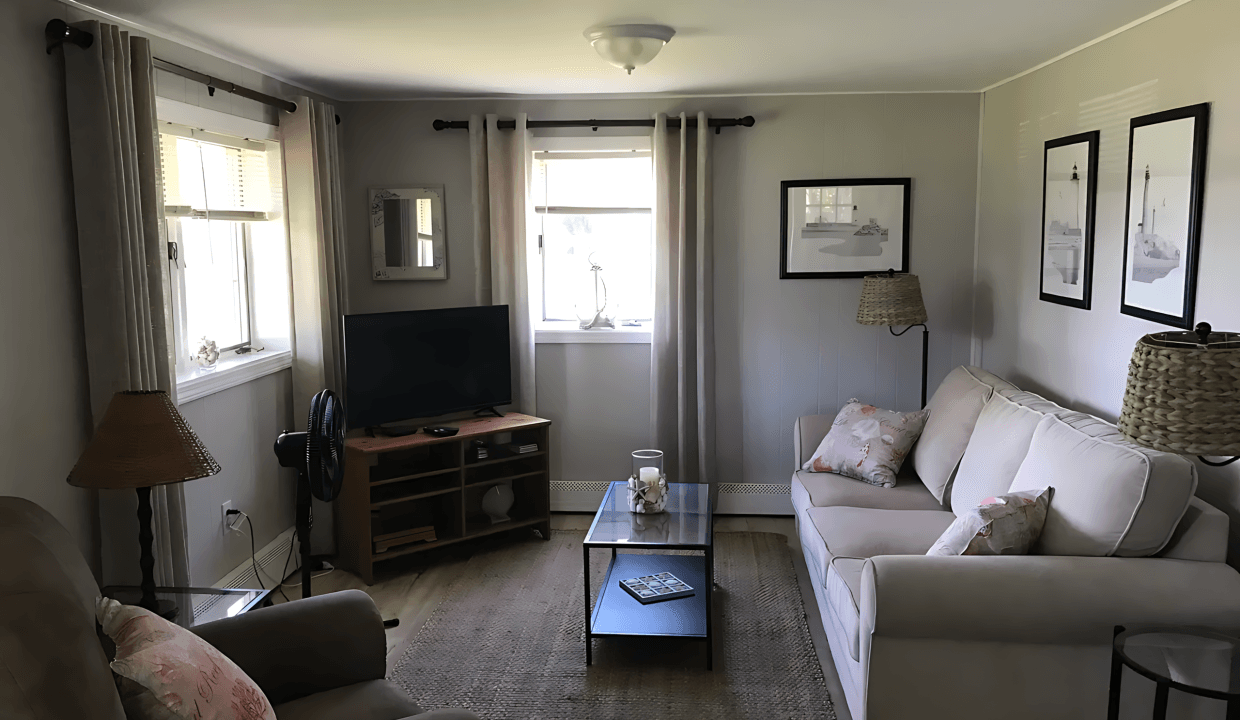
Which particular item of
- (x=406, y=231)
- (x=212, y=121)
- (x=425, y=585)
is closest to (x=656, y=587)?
(x=425, y=585)

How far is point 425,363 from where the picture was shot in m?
4.55

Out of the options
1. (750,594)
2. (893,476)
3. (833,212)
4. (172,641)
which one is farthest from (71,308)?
(833,212)

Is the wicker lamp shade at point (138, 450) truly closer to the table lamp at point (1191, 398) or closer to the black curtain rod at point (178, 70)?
the black curtain rod at point (178, 70)

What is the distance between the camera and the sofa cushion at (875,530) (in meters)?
3.23

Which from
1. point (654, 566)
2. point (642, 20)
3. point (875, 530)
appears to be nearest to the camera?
point (642, 20)

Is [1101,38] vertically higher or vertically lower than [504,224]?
higher

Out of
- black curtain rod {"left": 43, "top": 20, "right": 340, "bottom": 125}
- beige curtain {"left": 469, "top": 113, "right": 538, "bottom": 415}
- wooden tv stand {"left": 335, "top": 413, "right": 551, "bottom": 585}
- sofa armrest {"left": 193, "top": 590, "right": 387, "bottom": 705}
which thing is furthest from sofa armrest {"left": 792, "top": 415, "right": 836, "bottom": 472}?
black curtain rod {"left": 43, "top": 20, "right": 340, "bottom": 125}

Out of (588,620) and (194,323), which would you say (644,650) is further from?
(194,323)

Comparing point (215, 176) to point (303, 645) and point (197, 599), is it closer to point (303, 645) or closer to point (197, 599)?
point (197, 599)

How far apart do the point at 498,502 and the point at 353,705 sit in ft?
8.46

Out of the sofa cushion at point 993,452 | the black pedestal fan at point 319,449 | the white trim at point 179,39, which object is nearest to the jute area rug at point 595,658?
the black pedestal fan at point 319,449

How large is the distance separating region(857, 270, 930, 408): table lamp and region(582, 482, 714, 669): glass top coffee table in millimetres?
1265

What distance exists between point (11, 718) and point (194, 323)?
2.65 metres

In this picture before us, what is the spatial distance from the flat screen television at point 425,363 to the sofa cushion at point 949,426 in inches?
85.1
